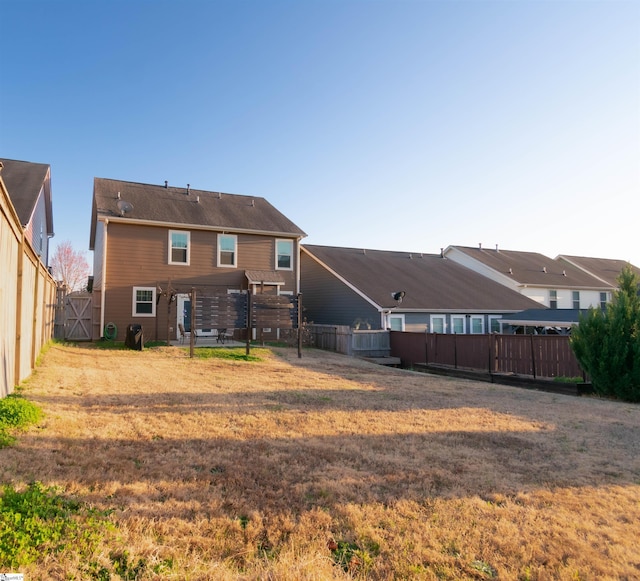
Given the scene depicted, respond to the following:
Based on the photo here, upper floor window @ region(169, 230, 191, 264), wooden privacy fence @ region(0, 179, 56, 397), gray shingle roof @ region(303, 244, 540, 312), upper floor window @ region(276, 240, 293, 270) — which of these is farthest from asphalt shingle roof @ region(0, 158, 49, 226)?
gray shingle roof @ region(303, 244, 540, 312)

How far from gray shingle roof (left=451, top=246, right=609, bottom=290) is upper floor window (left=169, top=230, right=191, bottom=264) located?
70.9ft

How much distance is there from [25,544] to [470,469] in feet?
12.9

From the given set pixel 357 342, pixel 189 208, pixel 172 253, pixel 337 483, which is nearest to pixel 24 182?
pixel 172 253

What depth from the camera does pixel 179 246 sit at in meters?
20.9

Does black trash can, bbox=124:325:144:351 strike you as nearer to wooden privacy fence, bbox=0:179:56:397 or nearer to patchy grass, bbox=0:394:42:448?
wooden privacy fence, bbox=0:179:56:397

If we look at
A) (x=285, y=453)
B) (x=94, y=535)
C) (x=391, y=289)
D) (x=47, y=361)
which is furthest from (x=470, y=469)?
(x=391, y=289)

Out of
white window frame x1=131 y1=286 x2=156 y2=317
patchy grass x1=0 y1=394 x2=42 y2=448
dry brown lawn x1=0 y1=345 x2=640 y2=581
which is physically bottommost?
dry brown lawn x1=0 y1=345 x2=640 y2=581

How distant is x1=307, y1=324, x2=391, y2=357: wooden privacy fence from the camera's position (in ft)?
68.6

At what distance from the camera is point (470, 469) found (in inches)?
189

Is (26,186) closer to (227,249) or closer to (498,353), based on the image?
(227,249)

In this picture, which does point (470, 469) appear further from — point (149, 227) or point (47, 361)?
point (149, 227)

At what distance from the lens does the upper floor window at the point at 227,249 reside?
2169 cm

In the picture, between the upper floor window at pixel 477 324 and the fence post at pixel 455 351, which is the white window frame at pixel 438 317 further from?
the fence post at pixel 455 351

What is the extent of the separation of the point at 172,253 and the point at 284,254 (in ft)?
17.8
